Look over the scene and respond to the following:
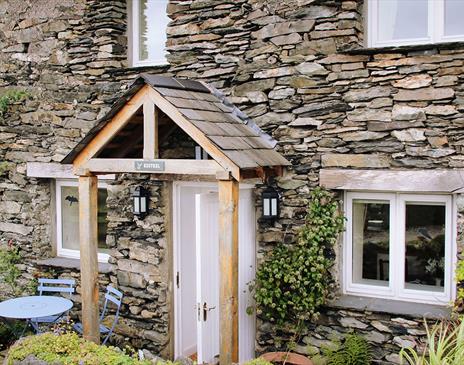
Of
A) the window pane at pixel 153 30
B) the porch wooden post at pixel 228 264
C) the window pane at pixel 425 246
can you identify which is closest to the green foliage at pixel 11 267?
the window pane at pixel 153 30

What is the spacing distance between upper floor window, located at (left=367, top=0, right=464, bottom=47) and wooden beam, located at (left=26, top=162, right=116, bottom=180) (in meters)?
4.25

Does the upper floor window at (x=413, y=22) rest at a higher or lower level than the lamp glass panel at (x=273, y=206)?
higher

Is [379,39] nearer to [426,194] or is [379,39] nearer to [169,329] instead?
[426,194]

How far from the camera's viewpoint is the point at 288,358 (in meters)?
5.77

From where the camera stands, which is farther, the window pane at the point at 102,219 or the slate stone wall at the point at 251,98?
the window pane at the point at 102,219

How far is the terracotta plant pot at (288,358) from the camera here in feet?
18.7

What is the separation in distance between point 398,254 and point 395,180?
2.64 ft

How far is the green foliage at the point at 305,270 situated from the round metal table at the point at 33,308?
2.35m

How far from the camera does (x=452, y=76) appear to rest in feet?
18.4

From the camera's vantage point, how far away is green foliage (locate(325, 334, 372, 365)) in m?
5.84

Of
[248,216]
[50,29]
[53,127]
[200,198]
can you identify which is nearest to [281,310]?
[248,216]

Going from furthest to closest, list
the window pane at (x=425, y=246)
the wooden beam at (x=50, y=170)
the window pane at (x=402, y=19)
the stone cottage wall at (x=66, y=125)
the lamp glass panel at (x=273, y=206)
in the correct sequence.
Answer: the wooden beam at (x=50, y=170) → the stone cottage wall at (x=66, y=125) → the lamp glass panel at (x=273, y=206) → the window pane at (x=402, y=19) → the window pane at (x=425, y=246)

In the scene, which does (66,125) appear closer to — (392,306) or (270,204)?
(270,204)

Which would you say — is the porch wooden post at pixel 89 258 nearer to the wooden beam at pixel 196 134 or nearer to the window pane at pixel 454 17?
the wooden beam at pixel 196 134
